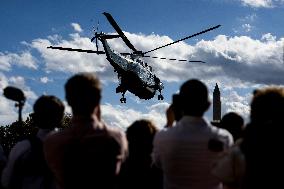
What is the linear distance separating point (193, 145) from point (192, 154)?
8 cm

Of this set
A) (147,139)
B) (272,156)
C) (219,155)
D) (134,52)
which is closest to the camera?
(272,156)

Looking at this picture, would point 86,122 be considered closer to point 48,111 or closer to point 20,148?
point 48,111

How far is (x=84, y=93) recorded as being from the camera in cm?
375

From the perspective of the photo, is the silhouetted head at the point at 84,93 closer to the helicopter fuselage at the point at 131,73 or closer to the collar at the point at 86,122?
the collar at the point at 86,122

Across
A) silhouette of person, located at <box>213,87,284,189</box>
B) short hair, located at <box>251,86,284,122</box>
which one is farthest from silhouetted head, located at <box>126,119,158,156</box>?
short hair, located at <box>251,86,284,122</box>

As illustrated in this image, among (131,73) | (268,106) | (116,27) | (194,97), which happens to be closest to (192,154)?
(194,97)

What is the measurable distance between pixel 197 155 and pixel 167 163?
28cm

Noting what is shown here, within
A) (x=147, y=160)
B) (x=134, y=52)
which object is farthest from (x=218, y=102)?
(x=147, y=160)

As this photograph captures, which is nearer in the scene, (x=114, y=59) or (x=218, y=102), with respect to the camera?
(x=114, y=59)

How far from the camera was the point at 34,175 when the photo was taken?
427 cm

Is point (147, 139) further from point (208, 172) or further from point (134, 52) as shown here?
point (134, 52)

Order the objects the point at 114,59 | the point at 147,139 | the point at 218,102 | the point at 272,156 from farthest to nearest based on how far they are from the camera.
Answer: the point at 218,102, the point at 114,59, the point at 147,139, the point at 272,156

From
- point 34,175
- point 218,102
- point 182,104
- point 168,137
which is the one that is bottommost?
point 218,102

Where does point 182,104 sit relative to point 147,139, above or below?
above
